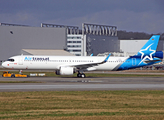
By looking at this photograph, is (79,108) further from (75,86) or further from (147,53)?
(147,53)

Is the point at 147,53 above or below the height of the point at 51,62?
above

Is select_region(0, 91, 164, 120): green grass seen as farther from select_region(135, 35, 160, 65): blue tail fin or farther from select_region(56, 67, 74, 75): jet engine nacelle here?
select_region(135, 35, 160, 65): blue tail fin

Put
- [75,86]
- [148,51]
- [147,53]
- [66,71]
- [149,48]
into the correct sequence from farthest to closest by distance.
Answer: [149,48] → [148,51] → [147,53] → [66,71] → [75,86]

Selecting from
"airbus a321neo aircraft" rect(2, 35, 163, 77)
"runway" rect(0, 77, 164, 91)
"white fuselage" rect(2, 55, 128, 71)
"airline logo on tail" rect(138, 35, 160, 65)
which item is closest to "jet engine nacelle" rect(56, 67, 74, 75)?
"airbus a321neo aircraft" rect(2, 35, 163, 77)

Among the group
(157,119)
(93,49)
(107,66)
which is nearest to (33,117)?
(157,119)

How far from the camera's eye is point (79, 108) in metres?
16.9

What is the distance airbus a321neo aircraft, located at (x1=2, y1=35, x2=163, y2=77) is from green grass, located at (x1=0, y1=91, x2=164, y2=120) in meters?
24.2

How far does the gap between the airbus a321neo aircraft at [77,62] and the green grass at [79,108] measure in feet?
79.4

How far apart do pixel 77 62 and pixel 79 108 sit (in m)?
31.2

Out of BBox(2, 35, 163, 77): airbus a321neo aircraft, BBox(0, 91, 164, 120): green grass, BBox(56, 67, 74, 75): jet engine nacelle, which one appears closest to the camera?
BBox(0, 91, 164, 120): green grass

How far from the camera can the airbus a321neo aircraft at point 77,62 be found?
1805 inches

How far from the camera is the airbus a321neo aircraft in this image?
45.8 metres

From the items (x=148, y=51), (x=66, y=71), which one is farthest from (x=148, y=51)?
(x=66, y=71)

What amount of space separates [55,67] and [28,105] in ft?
95.3
